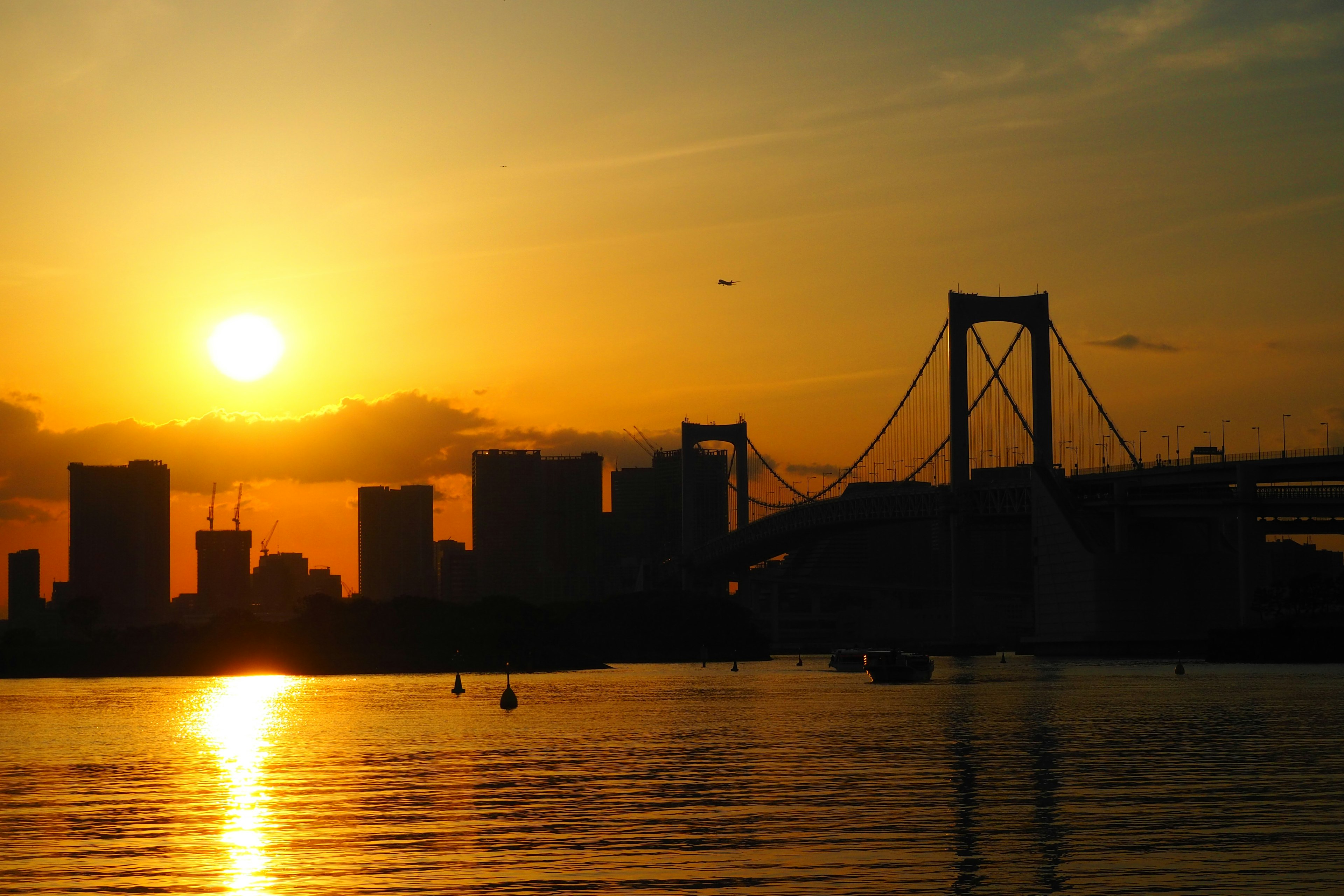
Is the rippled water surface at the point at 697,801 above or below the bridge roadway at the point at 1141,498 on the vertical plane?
below

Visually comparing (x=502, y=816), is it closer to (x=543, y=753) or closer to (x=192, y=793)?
(x=192, y=793)

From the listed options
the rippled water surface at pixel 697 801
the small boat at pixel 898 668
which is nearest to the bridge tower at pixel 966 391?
the small boat at pixel 898 668

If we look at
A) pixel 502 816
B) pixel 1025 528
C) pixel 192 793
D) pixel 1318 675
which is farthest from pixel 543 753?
pixel 1025 528

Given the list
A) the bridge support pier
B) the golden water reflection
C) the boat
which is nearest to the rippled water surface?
the golden water reflection

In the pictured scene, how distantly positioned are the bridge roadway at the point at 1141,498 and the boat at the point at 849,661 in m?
13.6

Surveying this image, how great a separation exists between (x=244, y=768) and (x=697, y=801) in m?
14.4

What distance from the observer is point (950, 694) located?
75312 millimetres

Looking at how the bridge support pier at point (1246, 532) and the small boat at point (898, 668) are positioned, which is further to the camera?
the bridge support pier at point (1246, 532)

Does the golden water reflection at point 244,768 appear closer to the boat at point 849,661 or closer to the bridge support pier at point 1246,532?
the boat at point 849,661

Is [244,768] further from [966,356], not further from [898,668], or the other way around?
[966,356]

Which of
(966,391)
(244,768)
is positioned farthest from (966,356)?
(244,768)

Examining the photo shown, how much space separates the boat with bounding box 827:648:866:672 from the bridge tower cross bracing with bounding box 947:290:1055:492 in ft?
52.5

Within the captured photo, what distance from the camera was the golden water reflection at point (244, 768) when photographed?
22.2m

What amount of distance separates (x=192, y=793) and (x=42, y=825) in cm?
575
